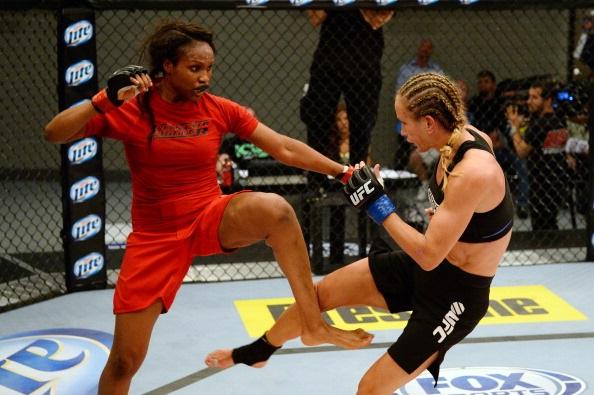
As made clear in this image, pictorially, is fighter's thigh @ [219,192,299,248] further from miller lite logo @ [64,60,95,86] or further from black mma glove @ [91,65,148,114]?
miller lite logo @ [64,60,95,86]

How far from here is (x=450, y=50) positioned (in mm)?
8320

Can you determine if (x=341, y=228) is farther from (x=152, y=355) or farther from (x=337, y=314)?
(x=152, y=355)

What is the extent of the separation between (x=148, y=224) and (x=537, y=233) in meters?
3.75

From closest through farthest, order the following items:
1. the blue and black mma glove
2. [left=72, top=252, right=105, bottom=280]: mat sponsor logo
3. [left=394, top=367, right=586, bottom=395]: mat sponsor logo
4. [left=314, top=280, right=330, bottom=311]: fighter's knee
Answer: the blue and black mma glove < [left=314, top=280, right=330, bottom=311]: fighter's knee < [left=394, top=367, right=586, bottom=395]: mat sponsor logo < [left=72, top=252, right=105, bottom=280]: mat sponsor logo

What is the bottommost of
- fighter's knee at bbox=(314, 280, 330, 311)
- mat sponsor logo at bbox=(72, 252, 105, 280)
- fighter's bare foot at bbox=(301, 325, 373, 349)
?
fighter's bare foot at bbox=(301, 325, 373, 349)

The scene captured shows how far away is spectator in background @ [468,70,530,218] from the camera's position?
668 cm

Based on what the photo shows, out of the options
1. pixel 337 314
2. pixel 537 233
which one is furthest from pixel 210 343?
pixel 537 233

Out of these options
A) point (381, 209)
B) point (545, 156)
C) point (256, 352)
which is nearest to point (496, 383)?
point (256, 352)

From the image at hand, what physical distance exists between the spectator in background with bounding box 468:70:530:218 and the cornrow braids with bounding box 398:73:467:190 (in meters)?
4.26

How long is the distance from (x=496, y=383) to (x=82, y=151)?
244 centimetres

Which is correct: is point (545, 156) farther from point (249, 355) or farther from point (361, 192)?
point (361, 192)

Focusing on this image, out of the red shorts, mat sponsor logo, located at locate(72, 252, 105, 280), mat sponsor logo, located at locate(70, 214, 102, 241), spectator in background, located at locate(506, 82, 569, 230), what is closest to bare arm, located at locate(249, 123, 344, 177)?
the red shorts

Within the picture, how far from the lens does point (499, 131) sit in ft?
22.5

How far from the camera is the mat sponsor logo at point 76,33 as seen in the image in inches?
176
